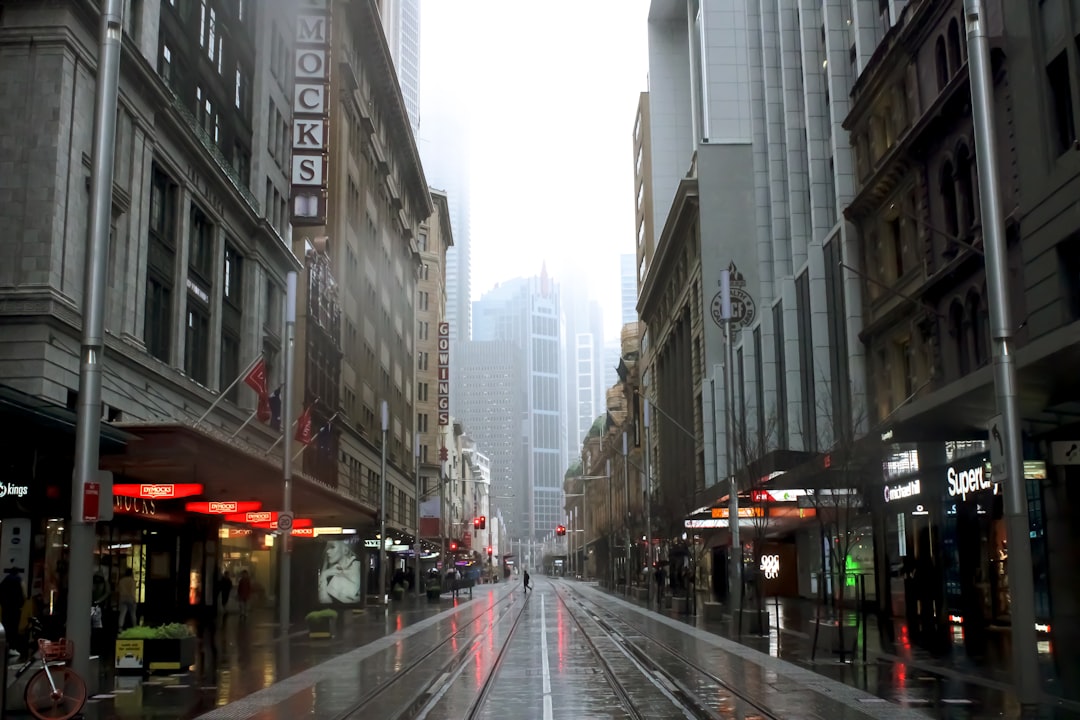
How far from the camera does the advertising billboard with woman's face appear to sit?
53.0 m

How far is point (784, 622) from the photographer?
4156 cm

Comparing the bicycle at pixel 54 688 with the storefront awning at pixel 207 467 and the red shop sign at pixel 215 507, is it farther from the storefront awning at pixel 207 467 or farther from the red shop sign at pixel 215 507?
the red shop sign at pixel 215 507

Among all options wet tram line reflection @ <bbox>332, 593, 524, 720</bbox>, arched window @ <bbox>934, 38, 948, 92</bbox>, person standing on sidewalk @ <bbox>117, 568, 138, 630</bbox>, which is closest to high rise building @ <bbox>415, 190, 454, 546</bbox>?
wet tram line reflection @ <bbox>332, 593, 524, 720</bbox>

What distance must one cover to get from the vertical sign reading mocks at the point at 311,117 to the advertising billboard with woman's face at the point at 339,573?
1559 cm

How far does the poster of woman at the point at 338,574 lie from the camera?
2087 inches

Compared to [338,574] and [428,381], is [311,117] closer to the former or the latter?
[338,574]

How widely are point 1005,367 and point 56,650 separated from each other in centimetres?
1436

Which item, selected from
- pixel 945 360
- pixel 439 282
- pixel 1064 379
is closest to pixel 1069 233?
pixel 1064 379

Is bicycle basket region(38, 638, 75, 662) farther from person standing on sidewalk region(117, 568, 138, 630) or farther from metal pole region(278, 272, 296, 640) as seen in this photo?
metal pole region(278, 272, 296, 640)

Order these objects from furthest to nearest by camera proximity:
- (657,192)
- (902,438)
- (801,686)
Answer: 1. (657,192)
2. (902,438)
3. (801,686)

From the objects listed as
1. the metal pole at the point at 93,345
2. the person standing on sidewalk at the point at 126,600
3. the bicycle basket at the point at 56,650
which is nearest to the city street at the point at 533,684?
the bicycle basket at the point at 56,650

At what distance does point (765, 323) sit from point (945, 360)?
76.5 feet

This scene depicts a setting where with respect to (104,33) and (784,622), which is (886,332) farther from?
(104,33)

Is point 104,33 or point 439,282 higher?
point 439,282
